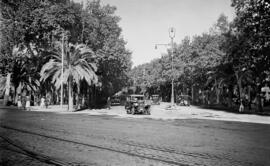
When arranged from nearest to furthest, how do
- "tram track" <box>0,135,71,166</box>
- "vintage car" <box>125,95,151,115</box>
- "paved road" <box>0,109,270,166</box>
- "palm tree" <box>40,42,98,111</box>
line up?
"tram track" <box>0,135,71,166</box>, "paved road" <box>0,109,270,166</box>, "vintage car" <box>125,95,151,115</box>, "palm tree" <box>40,42,98,111</box>

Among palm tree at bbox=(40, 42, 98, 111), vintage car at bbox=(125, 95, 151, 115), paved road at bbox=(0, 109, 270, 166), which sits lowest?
paved road at bbox=(0, 109, 270, 166)

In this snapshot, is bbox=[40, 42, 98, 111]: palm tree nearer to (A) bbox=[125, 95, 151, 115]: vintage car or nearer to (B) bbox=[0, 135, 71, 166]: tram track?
(A) bbox=[125, 95, 151, 115]: vintage car

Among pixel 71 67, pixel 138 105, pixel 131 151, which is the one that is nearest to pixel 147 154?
pixel 131 151

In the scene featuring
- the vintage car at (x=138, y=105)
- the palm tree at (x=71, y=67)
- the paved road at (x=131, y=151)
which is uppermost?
the palm tree at (x=71, y=67)

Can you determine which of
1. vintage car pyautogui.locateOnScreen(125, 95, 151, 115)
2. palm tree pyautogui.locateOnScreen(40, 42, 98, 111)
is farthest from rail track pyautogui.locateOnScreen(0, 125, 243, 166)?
palm tree pyautogui.locateOnScreen(40, 42, 98, 111)

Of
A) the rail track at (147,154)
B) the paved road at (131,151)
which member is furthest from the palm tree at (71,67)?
the rail track at (147,154)

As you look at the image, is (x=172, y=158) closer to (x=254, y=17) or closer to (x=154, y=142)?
(x=154, y=142)

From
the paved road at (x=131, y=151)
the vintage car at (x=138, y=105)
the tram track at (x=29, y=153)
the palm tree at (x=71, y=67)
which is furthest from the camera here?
the palm tree at (x=71, y=67)

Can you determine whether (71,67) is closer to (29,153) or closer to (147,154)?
(29,153)

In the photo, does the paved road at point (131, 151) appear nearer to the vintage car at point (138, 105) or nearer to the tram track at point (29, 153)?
the tram track at point (29, 153)

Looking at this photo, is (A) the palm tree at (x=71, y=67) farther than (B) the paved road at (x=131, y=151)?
Yes

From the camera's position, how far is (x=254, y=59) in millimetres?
30875

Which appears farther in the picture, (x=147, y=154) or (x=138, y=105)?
(x=138, y=105)

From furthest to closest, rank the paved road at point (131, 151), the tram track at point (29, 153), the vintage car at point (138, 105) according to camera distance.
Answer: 1. the vintage car at point (138, 105)
2. the paved road at point (131, 151)
3. the tram track at point (29, 153)
